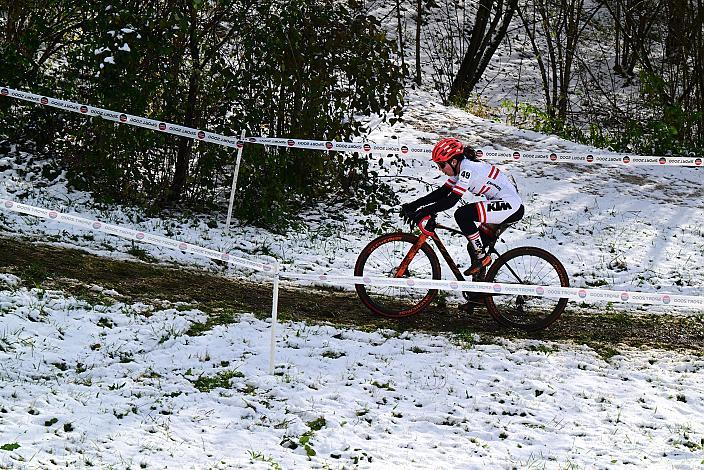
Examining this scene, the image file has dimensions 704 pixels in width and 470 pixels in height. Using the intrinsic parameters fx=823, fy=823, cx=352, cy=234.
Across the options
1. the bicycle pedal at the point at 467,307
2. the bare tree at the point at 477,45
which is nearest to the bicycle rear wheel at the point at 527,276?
the bicycle pedal at the point at 467,307

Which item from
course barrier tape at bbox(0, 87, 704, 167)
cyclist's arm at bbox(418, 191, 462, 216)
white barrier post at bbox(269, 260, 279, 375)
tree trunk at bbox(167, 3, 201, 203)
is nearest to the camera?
white barrier post at bbox(269, 260, 279, 375)

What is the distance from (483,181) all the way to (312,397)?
9.18 ft

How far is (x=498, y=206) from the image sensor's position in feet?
25.2

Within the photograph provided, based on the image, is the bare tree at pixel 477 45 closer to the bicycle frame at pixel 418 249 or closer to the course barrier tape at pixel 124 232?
the bicycle frame at pixel 418 249

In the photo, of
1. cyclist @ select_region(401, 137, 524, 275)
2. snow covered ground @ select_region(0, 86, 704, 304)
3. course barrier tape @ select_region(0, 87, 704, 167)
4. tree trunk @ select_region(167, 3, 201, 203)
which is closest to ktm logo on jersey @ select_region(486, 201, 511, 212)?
cyclist @ select_region(401, 137, 524, 275)

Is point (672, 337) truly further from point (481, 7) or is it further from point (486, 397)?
point (481, 7)

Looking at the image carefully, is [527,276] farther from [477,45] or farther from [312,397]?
[477,45]

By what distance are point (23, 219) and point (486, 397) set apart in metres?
5.97

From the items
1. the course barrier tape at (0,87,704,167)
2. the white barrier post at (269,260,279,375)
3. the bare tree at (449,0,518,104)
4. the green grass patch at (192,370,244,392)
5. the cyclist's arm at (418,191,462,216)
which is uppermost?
the bare tree at (449,0,518,104)

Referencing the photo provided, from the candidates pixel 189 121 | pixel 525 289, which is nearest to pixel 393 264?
pixel 525 289

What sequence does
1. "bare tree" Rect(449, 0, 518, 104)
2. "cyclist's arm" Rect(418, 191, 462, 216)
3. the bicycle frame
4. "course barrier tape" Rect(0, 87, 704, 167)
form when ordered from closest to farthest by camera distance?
1. "cyclist's arm" Rect(418, 191, 462, 216)
2. the bicycle frame
3. "course barrier tape" Rect(0, 87, 704, 167)
4. "bare tree" Rect(449, 0, 518, 104)

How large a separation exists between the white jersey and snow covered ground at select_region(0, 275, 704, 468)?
54.8 inches

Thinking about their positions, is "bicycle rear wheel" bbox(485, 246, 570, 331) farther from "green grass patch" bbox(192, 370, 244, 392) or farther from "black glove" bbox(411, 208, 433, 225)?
"green grass patch" bbox(192, 370, 244, 392)

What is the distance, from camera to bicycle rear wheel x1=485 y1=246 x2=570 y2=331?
7688mm
